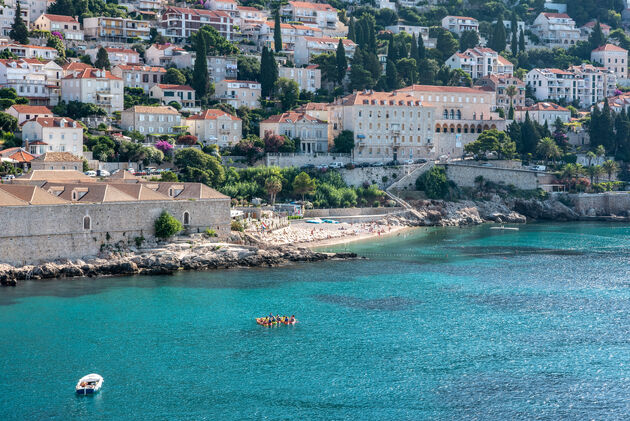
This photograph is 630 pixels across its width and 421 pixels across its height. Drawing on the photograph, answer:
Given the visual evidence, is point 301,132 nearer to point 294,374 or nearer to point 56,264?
point 56,264

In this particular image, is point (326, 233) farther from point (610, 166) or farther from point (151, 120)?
point (610, 166)

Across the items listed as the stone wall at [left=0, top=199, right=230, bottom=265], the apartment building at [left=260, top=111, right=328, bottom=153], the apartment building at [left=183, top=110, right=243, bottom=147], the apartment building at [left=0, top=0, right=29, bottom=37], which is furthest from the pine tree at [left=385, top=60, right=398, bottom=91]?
the stone wall at [left=0, top=199, right=230, bottom=265]

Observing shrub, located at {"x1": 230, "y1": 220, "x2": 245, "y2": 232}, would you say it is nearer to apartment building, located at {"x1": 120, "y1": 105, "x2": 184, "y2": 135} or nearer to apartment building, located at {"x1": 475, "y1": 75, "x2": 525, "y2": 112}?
apartment building, located at {"x1": 120, "y1": 105, "x2": 184, "y2": 135}

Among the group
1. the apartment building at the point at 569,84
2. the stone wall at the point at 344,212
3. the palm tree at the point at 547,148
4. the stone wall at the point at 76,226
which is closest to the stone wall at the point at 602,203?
the palm tree at the point at 547,148

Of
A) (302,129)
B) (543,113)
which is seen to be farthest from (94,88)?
(543,113)

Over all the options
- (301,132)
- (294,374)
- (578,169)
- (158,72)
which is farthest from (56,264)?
(578,169)
